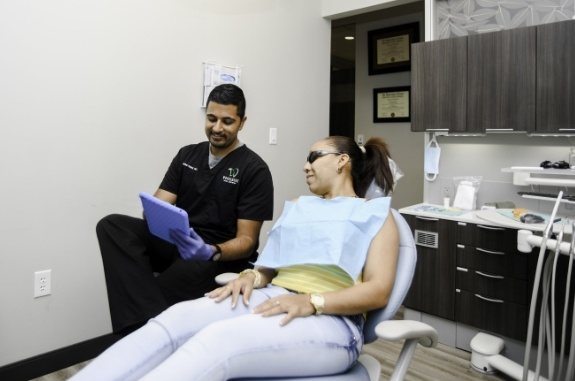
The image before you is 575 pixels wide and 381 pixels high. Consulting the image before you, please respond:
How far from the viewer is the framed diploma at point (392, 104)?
4.11 meters

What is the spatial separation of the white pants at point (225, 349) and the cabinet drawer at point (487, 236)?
4.59 feet

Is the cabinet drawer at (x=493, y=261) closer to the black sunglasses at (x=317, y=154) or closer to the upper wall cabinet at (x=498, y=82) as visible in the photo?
the upper wall cabinet at (x=498, y=82)

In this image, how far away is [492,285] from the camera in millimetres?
2275

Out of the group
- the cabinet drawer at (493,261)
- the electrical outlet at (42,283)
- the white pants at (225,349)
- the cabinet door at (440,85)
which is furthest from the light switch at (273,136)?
the white pants at (225,349)

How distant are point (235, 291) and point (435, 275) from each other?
5.29 ft

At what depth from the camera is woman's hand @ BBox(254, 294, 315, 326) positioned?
110cm

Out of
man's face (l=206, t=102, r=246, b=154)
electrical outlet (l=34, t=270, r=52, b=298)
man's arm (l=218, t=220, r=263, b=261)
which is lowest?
electrical outlet (l=34, t=270, r=52, b=298)

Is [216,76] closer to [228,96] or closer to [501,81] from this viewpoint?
[228,96]

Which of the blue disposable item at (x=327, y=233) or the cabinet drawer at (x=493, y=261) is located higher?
the blue disposable item at (x=327, y=233)

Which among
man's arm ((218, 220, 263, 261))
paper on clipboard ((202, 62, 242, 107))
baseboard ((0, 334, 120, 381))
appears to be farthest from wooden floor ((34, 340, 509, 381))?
paper on clipboard ((202, 62, 242, 107))

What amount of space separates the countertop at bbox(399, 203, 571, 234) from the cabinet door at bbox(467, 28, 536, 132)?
1.60ft

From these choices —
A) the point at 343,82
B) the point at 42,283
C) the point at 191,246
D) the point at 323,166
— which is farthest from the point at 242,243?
the point at 343,82

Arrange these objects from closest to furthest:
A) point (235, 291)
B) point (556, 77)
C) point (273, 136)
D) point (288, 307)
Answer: point (288, 307) → point (235, 291) → point (556, 77) → point (273, 136)

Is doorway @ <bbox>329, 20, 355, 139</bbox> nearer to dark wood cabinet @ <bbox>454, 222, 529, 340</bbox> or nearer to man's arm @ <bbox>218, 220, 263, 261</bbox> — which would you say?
dark wood cabinet @ <bbox>454, 222, 529, 340</bbox>
